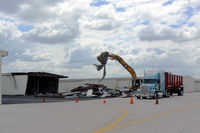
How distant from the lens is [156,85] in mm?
36344

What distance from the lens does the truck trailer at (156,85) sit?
1382 inches

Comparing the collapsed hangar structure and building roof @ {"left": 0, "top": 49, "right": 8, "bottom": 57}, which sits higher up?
building roof @ {"left": 0, "top": 49, "right": 8, "bottom": 57}

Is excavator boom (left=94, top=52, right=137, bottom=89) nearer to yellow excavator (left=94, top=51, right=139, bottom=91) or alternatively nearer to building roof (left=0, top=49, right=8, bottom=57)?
yellow excavator (left=94, top=51, right=139, bottom=91)

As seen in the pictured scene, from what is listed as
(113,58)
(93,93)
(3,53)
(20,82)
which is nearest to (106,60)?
(113,58)

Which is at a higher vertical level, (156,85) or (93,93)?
(156,85)

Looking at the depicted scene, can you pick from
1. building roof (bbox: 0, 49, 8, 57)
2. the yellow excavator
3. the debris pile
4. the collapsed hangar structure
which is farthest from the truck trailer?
Answer: the collapsed hangar structure

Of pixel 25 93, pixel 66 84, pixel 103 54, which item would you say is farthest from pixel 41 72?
pixel 66 84

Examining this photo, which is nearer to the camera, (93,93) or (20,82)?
(93,93)

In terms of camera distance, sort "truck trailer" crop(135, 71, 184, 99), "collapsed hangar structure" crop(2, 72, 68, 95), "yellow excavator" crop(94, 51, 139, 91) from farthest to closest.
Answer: "collapsed hangar structure" crop(2, 72, 68, 95), "yellow excavator" crop(94, 51, 139, 91), "truck trailer" crop(135, 71, 184, 99)

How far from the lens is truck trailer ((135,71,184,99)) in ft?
115

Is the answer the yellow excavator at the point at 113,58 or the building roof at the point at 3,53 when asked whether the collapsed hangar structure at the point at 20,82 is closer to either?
the yellow excavator at the point at 113,58

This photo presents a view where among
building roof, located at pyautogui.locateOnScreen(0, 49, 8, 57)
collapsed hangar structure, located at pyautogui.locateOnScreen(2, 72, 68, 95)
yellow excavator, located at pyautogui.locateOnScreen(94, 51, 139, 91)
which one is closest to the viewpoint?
building roof, located at pyautogui.locateOnScreen(0, 49, 8, 57)

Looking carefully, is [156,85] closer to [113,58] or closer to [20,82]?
[113,58]

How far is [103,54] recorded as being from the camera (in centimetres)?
4172
